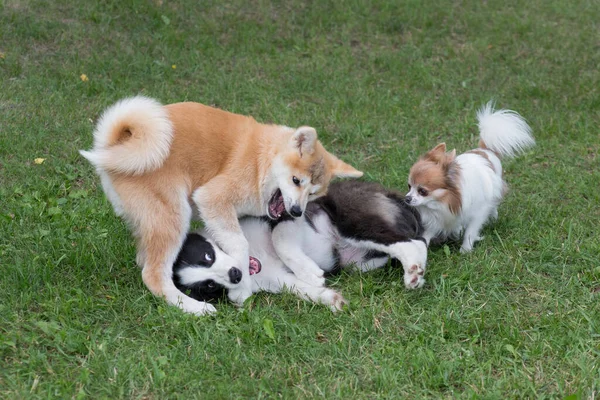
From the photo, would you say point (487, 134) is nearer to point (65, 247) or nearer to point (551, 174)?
point (551, 174)

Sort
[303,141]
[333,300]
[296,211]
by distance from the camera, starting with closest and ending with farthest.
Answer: [333,300]
[296,211]
[303,141]

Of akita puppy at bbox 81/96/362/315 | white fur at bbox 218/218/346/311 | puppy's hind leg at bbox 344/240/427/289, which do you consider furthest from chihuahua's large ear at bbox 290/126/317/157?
puppy's hind leg at bbox 344/240/427/289

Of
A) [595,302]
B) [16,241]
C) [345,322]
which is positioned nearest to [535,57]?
[595,302]

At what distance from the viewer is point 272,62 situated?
8586mm

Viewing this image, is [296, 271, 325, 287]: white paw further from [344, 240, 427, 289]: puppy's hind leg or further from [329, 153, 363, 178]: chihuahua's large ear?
[329, 153, 363, 178]: chihuahua's large ear

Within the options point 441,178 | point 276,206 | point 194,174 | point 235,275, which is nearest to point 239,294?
point 235,275

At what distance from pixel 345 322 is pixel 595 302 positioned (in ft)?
4.99

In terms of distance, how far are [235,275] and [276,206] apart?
720mm

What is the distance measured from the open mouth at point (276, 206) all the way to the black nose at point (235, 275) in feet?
2.03

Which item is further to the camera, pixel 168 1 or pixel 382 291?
pixel 168 1

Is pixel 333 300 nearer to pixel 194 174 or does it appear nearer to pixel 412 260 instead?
pixel 412 260

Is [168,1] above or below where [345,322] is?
below

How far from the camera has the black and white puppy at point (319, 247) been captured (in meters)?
4.44

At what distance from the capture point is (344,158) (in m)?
6.68
